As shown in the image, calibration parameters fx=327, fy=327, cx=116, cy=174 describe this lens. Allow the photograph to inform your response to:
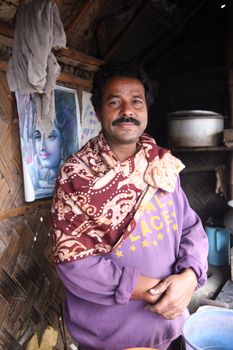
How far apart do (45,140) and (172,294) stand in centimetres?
126

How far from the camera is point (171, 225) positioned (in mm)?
1421

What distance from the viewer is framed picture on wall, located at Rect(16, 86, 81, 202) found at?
1.89m

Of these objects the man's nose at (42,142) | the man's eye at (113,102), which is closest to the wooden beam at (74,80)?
the man's nose at (42,142)

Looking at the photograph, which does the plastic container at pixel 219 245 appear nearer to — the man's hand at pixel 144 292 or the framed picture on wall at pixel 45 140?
the framed picture on wall at pixel 45 140

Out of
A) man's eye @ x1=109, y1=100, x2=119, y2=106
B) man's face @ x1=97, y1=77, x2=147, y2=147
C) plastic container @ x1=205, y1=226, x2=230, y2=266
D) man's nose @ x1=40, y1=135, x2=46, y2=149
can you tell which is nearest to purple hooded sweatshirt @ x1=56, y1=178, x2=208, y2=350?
man's face @ x1=97, y1=77, x2=147, y2=147

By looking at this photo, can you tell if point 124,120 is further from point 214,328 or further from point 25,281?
point 25,281

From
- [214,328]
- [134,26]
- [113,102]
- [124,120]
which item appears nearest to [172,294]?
[214,328]

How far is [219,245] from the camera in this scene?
9.29 ft

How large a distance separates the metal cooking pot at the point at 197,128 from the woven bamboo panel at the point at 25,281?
4.10 feet

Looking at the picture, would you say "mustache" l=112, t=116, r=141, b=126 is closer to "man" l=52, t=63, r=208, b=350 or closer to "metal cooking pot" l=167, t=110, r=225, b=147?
"man" l=52, t=63, r=208, b=350

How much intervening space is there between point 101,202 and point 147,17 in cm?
188

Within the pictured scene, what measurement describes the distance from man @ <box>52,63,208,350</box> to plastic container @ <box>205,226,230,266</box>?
138 cm

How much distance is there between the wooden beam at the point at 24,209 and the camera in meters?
1.80

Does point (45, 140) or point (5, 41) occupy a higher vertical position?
point (5, 41)
